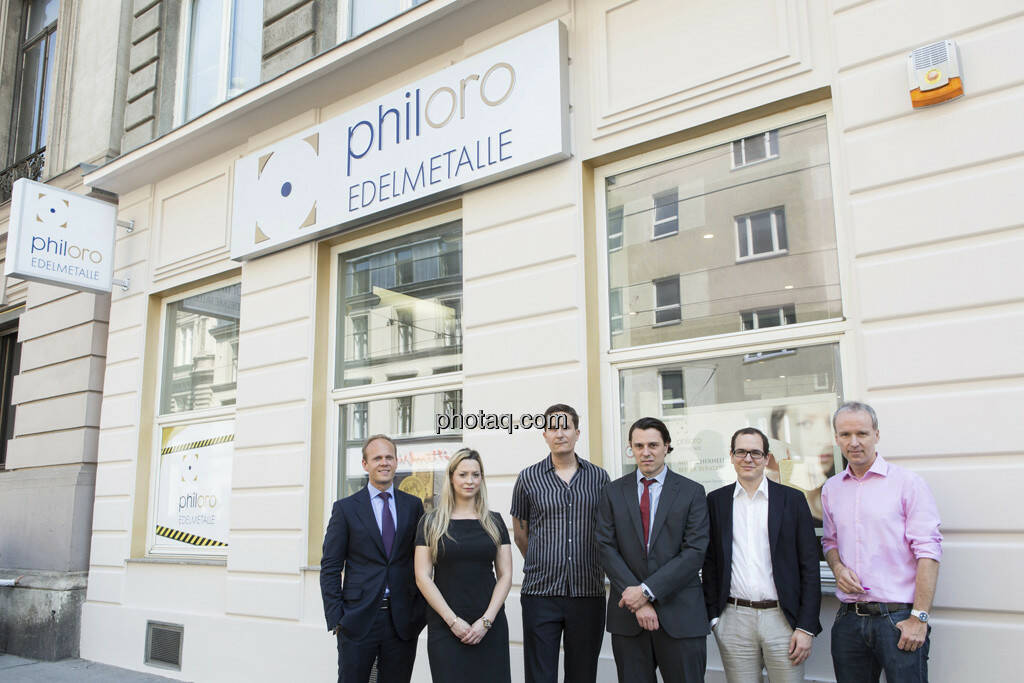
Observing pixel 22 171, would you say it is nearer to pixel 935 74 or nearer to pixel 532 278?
pixel 532 278

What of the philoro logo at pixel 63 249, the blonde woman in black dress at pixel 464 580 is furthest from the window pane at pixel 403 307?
the philoro logo at pixel 63 249

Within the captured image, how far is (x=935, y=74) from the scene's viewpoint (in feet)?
13.4

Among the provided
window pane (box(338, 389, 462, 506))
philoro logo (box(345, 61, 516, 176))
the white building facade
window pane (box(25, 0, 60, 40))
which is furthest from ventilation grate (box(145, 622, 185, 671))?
window pane (box(25, 0, 60, 40))

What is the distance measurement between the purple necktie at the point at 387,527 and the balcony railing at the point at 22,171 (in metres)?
9.17

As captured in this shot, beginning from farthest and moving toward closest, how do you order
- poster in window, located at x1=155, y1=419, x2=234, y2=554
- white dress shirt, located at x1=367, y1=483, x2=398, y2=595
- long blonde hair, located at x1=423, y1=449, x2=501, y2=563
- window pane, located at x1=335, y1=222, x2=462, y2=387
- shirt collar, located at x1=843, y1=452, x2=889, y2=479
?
1. poster in window, located at x1=155, y1=419, x2=234, y2=554
2. window pane, located at x1=335, y1=222, x2=462, y2=387
3. white dress shirt, located at x1=367, y1=483, x2=398, y2=595
4. long blonde hair, located at x1=423, y1=449, x2=501, y2=563
5. shirt collar, located at x1=843, y1=452, x2=889, y2=479

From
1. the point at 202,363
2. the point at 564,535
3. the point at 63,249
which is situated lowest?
the point at 564,535

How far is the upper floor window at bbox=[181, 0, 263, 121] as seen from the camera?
881cm

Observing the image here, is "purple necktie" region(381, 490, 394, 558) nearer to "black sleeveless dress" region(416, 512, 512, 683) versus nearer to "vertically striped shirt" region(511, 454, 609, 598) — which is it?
"black sleeveless dress" region(416, 512, 512, 683)

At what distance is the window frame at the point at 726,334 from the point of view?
4426mm

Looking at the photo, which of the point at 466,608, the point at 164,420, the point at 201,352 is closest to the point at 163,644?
the point at 164,420

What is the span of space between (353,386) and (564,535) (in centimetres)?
333

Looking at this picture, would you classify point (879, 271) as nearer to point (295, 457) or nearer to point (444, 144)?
point (444, 144)

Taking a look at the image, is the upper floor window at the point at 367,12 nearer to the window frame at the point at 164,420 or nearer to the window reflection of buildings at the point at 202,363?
the window frame at the point at 164,420

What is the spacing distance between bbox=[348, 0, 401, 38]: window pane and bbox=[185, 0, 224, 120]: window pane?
2.18 meters
